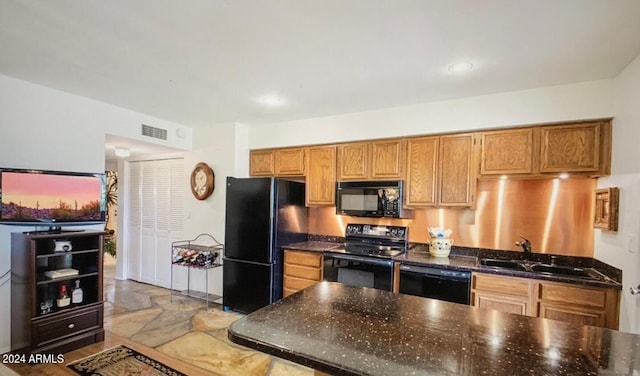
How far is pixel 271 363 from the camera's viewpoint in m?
2.58

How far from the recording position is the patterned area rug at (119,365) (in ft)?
7.85

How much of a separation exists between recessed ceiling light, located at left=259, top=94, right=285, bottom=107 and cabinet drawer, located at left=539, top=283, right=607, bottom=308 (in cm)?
293

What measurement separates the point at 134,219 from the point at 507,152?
563 centimetres

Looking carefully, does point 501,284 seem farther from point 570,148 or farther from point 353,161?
point 353,161

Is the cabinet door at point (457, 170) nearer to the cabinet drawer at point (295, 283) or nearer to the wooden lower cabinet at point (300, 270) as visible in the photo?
the wooden lower cabinet at point (300, 270)

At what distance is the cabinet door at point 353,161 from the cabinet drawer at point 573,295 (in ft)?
6.37

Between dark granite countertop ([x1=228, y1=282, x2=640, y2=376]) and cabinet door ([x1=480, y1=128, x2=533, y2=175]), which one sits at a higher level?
cabinet door ([x1=480, y1=128, x2=533, y2=175])

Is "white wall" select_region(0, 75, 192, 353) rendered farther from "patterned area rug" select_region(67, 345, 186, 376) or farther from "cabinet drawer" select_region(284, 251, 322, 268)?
Answer: "cabinet drawer" select_region(284, 251, 322, 268)

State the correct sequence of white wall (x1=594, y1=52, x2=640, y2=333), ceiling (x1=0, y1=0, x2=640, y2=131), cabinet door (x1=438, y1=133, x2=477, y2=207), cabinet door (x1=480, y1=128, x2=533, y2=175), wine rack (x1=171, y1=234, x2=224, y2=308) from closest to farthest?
ceiling (x1=0, y1=0, x2=640, y2=131), white wall (x1=594, y1=52, x2=640, y2=333), cabinet door (x1=480, y1=128, x2=533, y2=175), cabinet door (x1=438, y1=133, x2=477, y2=207), wine rack (x1=171, y1=234, x2=224, y2=308)

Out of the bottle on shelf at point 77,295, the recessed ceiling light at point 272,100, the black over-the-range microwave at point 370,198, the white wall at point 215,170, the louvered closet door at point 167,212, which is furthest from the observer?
the louvered closet door at point 167,212

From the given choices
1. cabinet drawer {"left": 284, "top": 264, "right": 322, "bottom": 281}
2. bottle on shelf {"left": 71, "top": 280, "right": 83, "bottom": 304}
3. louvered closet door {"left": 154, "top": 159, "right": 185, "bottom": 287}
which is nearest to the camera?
bottle on shelf {"left": 71, "top": 280, "right": 83, "bottom": 304}

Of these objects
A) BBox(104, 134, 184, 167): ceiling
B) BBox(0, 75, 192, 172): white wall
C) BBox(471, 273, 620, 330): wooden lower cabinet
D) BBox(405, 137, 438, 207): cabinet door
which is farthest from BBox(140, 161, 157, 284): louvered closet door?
BBox(471, 273, 620, 330): wooden lower cabinet

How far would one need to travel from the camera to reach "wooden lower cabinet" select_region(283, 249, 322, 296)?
3.43 metres

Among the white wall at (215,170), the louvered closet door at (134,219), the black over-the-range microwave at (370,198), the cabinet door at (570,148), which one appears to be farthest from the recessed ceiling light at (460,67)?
the louvered closet door at (134,219)
